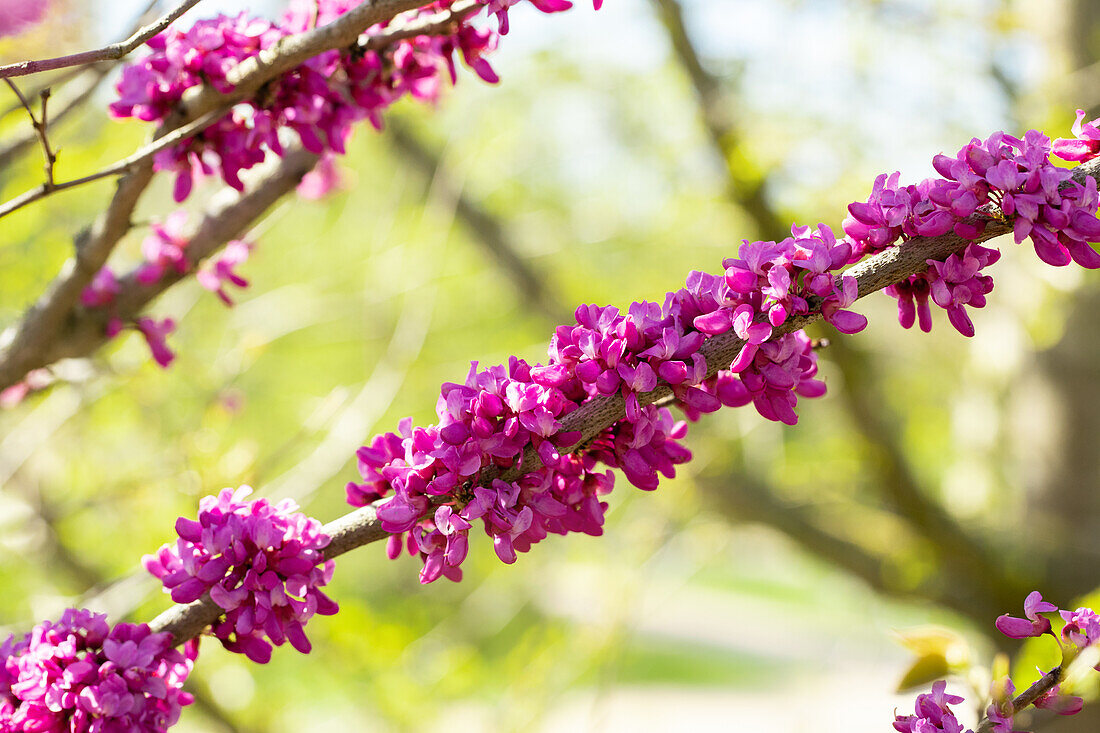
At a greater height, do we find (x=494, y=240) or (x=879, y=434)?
(x=494, y=240)

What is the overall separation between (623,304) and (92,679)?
3173mm

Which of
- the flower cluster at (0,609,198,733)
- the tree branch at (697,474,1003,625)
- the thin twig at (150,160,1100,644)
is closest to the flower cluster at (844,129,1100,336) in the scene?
the thin twig at (150,160,1100,644)

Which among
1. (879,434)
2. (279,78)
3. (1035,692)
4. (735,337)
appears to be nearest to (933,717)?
(1035,692)

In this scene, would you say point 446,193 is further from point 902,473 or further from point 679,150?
point 902,473

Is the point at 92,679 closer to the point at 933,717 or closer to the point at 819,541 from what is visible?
the point at 933,717

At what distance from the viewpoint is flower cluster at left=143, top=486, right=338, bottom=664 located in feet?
2.91

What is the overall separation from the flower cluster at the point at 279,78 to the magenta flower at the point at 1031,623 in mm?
855

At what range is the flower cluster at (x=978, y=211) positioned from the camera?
781 mm

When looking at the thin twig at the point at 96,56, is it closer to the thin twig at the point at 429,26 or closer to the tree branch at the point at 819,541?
the thin twig at the point at 429,26

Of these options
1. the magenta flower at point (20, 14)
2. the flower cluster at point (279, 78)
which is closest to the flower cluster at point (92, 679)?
the flower cluster at point (279, 78)

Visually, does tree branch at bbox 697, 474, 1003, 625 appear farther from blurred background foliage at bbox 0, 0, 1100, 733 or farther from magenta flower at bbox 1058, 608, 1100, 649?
magenta flower at bbox 1058, 608, 1100, 649

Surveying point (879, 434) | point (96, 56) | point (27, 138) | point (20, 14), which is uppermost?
point (20, 14)

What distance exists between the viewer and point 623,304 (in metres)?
3.91

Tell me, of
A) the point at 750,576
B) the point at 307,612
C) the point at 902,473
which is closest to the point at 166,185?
the point at 902,473
